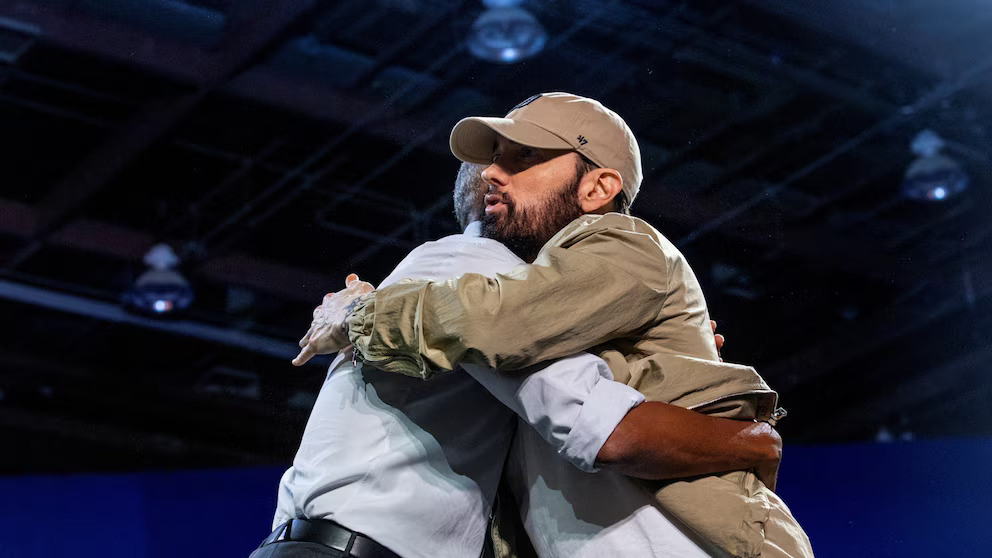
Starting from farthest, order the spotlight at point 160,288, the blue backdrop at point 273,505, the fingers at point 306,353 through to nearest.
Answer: the spotlight at point 160,288
the blue backdrop at point 273,505
the fingers at point 306,353

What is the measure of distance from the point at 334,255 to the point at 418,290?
4247 mm

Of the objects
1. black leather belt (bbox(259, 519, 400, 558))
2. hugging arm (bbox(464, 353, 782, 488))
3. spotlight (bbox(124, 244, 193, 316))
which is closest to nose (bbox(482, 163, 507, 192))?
hugging arm (bbox(464, 353, 782, 488))

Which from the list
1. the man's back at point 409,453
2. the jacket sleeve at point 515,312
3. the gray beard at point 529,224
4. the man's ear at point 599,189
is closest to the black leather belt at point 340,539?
the man's back at point 409,453

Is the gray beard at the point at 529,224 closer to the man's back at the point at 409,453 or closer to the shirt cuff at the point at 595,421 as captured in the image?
the man's back at the point at 409,453

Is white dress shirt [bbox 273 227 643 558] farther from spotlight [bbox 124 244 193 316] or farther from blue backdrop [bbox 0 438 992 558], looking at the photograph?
spotlight [bbox 124 244 193 316]

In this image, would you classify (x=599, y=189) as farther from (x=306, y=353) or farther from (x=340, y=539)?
(x=340, y=539)

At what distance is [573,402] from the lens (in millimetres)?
1336

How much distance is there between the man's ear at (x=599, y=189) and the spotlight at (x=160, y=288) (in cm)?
428

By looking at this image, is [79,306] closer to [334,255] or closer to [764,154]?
[334,255]

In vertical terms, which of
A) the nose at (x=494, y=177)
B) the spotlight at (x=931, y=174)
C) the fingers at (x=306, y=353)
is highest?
the fingers at (x=306, y=353)

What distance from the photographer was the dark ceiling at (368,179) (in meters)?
4.14

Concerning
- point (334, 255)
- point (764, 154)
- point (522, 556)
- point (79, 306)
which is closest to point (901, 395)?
point (764, 154)

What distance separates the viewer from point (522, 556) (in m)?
1.62

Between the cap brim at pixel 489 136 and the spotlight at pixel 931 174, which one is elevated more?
the cap brim at pixel 489 136
